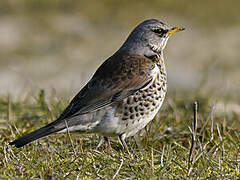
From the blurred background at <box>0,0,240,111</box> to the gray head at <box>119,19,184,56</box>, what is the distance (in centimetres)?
407

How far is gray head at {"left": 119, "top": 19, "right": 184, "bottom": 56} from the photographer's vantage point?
5465mm

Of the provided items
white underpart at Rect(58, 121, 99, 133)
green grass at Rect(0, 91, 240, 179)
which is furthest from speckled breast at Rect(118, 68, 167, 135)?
white underpart at Rect(58, 121, 99, 133)

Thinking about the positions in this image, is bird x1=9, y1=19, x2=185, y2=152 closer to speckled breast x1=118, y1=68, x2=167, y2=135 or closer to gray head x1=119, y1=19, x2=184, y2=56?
speckled breast x1=118, y1=68, x2=167, y2=135

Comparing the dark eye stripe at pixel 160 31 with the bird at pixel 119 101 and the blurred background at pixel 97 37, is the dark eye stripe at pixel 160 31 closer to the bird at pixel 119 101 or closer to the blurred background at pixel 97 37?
the bird at pixel 119 101

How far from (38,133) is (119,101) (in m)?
0.86

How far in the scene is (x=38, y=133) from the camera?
4.37 meters

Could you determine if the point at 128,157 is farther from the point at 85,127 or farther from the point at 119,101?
the point at 119,101

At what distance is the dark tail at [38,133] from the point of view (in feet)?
13.7

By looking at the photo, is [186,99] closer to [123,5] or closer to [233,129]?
[233,129]

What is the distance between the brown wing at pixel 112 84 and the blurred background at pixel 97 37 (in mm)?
4611

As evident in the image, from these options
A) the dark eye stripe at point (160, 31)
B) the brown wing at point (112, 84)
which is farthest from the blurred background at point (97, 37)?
the brown wing at point (112, 84)

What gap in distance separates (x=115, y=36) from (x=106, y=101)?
7.88 metres

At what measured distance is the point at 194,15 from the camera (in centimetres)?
1367

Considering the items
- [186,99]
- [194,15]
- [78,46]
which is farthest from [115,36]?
[186,99]
